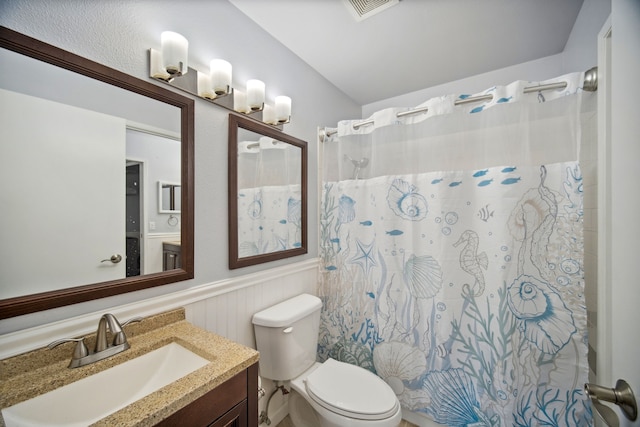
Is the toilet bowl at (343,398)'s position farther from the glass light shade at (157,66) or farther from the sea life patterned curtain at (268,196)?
the glass light shade at (157,66)

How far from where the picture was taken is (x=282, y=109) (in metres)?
1.53

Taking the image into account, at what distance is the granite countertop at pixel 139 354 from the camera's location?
0.62 m

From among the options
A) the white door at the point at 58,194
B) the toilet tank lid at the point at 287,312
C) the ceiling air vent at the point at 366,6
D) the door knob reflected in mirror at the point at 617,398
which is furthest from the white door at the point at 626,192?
the white door at the point at 58,194

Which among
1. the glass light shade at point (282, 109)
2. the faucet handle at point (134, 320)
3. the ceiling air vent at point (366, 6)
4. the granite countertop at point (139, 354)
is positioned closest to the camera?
the granite countertop at point (139, 354)

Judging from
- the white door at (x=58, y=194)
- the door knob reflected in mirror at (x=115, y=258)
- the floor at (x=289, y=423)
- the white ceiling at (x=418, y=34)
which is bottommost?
the floor at (x=289, y=423)

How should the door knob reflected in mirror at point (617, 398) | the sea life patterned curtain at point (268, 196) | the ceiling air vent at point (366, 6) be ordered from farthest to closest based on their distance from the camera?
the sea life patterned curtain at point (268, 196) → the ceiling air vent at point (366, 6) → the door knob reflected in mirror at point (617, 398)

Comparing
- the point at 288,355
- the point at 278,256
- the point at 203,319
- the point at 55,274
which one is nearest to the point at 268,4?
the point at 278,256

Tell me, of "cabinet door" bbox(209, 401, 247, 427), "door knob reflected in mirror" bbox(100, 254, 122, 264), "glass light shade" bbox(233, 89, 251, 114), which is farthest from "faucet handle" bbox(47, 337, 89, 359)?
"glass light shade" bbox(233, 89, 251, 114)

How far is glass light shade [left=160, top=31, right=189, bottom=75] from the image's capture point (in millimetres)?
1012

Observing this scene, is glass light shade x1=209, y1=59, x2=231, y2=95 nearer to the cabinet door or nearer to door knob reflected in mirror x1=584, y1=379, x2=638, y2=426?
the cabinet door

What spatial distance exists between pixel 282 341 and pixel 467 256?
3.73ft

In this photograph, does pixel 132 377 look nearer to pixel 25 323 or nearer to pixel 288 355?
pixel 25 323

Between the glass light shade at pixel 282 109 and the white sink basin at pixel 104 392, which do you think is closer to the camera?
the white sink basin at pixel 104 392

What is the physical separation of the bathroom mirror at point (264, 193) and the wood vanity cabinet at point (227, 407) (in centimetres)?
59
